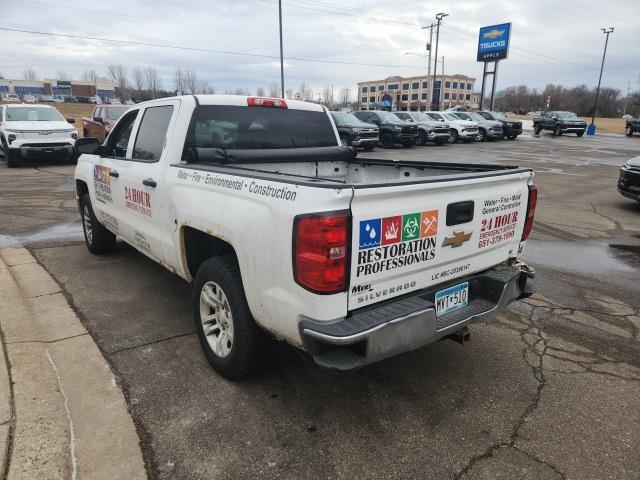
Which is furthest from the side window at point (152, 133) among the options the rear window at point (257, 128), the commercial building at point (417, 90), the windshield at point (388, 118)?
the commercial building at point (417, 90)

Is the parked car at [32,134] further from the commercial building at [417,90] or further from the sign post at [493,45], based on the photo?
the commercial building at [417,90]

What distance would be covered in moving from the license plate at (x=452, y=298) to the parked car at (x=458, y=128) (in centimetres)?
2600

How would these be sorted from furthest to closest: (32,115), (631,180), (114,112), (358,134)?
(358,134), (114,112), (32,115), (631,180)

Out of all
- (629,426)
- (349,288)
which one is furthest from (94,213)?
(629,426)

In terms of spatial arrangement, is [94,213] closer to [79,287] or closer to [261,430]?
[79,287]

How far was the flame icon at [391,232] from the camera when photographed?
2.46 m

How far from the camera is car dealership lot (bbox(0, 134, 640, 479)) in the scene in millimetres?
2498

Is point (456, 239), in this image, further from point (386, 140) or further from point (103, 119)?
point (386, 140)

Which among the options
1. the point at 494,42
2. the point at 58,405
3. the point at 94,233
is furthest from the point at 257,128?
the point at 494,42

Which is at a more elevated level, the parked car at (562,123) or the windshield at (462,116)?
the windshield at (462,116)

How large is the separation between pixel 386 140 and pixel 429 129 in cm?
288

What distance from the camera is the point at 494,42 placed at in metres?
44.9

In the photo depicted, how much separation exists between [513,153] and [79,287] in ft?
69.2

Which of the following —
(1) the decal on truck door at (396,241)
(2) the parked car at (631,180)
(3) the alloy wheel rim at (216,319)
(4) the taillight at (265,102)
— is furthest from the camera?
(2) the parked car at (631,180)
